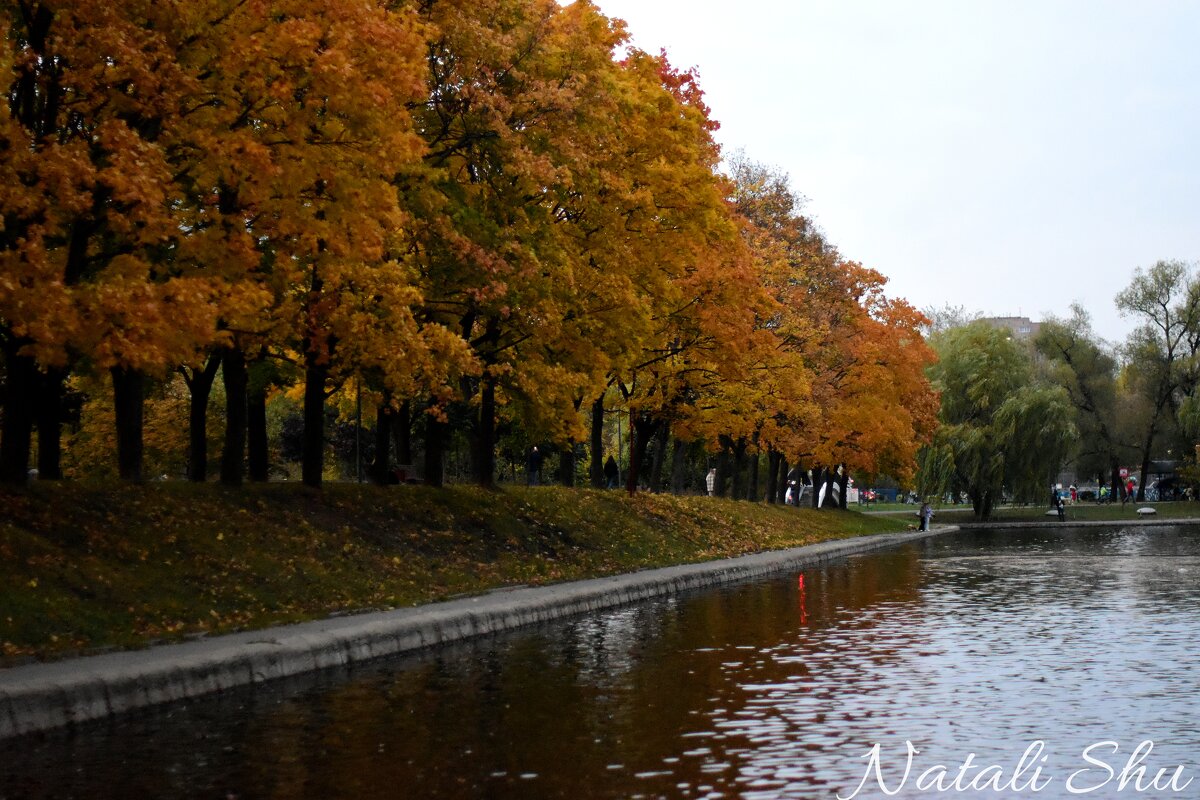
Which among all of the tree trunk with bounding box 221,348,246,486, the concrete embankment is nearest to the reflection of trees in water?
the concrete embankment

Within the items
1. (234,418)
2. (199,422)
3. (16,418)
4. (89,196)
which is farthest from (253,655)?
(199,422)

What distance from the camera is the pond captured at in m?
8.86

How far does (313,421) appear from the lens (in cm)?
2805

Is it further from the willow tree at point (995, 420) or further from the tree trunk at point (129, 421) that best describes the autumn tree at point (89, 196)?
the willow tree at point (995, 420)

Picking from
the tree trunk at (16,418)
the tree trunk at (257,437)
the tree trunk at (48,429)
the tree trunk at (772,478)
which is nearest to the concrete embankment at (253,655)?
the tree trunk at (16,418)

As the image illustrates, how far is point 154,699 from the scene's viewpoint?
1297 cm

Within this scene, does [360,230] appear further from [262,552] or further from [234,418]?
[234,418]

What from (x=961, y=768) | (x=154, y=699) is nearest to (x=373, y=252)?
(x=154, y=699)

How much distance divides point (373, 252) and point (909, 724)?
1235 centimetres

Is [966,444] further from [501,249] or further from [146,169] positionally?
[146,169]
